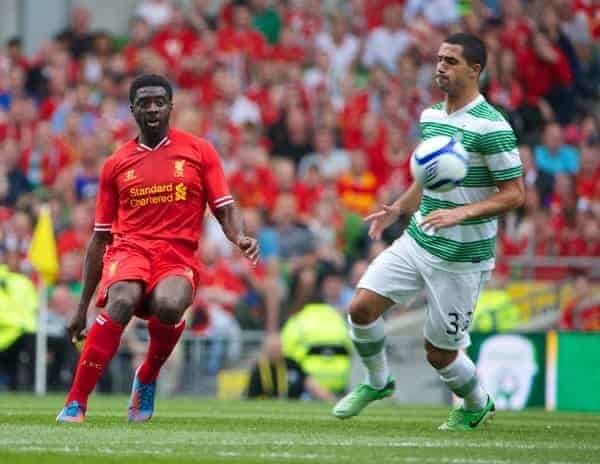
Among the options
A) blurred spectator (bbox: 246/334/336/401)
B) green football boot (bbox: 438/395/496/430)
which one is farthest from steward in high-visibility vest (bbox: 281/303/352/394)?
green football boot (bbox: 438/395/496/430)

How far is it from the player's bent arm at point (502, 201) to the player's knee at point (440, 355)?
1.12 metres

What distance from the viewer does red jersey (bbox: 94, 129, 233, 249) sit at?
35.5ft

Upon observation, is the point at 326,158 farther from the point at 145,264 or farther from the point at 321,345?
the point at 145,264

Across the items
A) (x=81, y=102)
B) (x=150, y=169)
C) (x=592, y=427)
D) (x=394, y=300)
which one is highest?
(x=81, y=102)

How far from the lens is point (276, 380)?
1909 centimetres

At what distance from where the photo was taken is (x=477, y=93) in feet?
35.9

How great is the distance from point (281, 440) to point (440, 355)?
189cm

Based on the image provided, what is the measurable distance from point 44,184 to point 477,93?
42.5ft

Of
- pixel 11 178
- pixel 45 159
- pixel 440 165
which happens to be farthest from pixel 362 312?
pixel 45 159

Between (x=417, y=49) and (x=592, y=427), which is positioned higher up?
(x=417, y=49)

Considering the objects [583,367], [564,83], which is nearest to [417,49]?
[564,83]

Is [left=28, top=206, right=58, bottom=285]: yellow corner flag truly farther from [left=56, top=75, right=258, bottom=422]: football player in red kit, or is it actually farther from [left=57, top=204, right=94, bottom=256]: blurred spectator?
[left=56, top=75, right=258, bottom=422]: football player in red kit

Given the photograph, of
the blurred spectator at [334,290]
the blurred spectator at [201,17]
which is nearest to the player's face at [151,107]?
the blurred spectator at [334,290]

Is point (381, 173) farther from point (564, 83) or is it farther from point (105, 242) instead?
point (105, 242)
